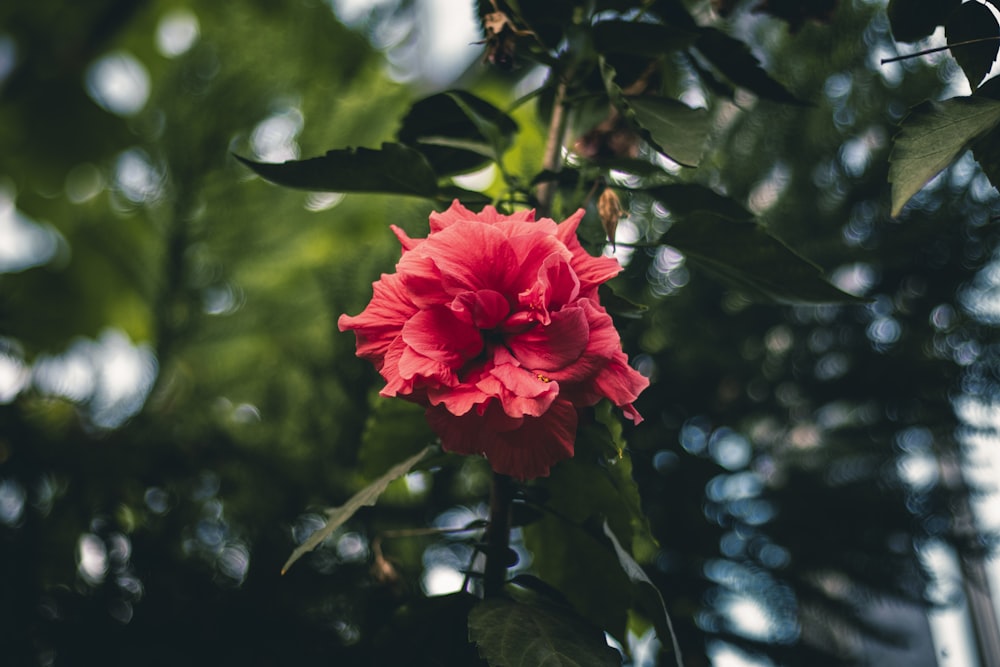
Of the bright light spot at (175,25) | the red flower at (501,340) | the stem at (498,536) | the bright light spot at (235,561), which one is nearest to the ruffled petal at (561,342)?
the red flower at (501,340)

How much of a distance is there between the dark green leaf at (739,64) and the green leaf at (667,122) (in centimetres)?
7

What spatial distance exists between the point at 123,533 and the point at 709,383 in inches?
22.5

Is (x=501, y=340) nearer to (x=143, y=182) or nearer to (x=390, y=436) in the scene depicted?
(x=390, y=436)

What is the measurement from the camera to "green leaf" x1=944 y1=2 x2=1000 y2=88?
452 millimetres

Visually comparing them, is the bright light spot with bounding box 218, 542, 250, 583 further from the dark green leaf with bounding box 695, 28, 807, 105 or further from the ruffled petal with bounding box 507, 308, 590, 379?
the dark green leaf with bounding box 695, 28, 807, 105

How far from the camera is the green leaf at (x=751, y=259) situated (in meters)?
0.48

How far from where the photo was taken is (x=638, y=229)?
3.11ft

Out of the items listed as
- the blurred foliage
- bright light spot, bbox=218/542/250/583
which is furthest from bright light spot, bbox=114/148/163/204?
bright light spot, bbox=218/542/250/583

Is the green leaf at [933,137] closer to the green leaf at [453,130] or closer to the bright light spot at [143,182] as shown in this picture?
the green leaf at [453,130]

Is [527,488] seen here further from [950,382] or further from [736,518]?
[950,382]

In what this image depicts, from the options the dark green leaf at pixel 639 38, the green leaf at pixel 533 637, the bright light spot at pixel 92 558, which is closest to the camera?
the green leaf at pixel 533 637

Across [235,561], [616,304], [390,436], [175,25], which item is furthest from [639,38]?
[175,25]

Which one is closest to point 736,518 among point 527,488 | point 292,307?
point 527,488

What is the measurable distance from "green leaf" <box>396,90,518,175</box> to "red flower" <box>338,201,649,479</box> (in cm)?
13
